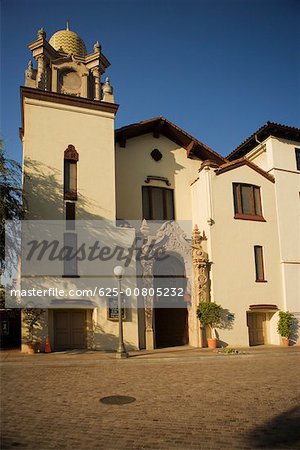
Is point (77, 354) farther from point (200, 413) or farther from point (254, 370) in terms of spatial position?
point (200, 413)

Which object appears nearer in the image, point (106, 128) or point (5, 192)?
point (5, 192)

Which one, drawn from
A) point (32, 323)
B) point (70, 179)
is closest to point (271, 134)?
point (70, 179)

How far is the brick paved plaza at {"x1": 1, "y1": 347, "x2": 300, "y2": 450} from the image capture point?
6.83 meters

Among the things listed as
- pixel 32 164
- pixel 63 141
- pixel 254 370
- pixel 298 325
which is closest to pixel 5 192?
pixel 32 164

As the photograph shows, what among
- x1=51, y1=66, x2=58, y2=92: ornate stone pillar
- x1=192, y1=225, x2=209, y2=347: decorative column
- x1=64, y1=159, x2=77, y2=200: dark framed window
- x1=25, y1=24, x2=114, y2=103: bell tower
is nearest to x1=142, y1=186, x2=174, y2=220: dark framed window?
x1=192, y1=225, x2=209, y2=347: decorative column

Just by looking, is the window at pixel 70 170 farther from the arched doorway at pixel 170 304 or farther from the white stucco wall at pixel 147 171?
the arched doorway at pixel 170 304

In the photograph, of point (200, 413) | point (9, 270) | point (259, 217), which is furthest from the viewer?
point (259, 217)

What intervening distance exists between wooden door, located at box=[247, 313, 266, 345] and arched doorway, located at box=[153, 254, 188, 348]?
382 cm

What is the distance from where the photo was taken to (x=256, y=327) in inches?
990

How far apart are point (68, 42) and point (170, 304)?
17.2m

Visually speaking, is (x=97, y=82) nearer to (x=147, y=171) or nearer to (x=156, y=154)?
(x=156, y=154)

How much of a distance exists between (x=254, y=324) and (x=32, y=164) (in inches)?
612

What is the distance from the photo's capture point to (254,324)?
82.3ft

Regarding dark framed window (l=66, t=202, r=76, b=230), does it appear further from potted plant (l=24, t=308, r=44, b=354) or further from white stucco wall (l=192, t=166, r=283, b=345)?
white stucco wall (l=192, t=166, r=283, b=345)
